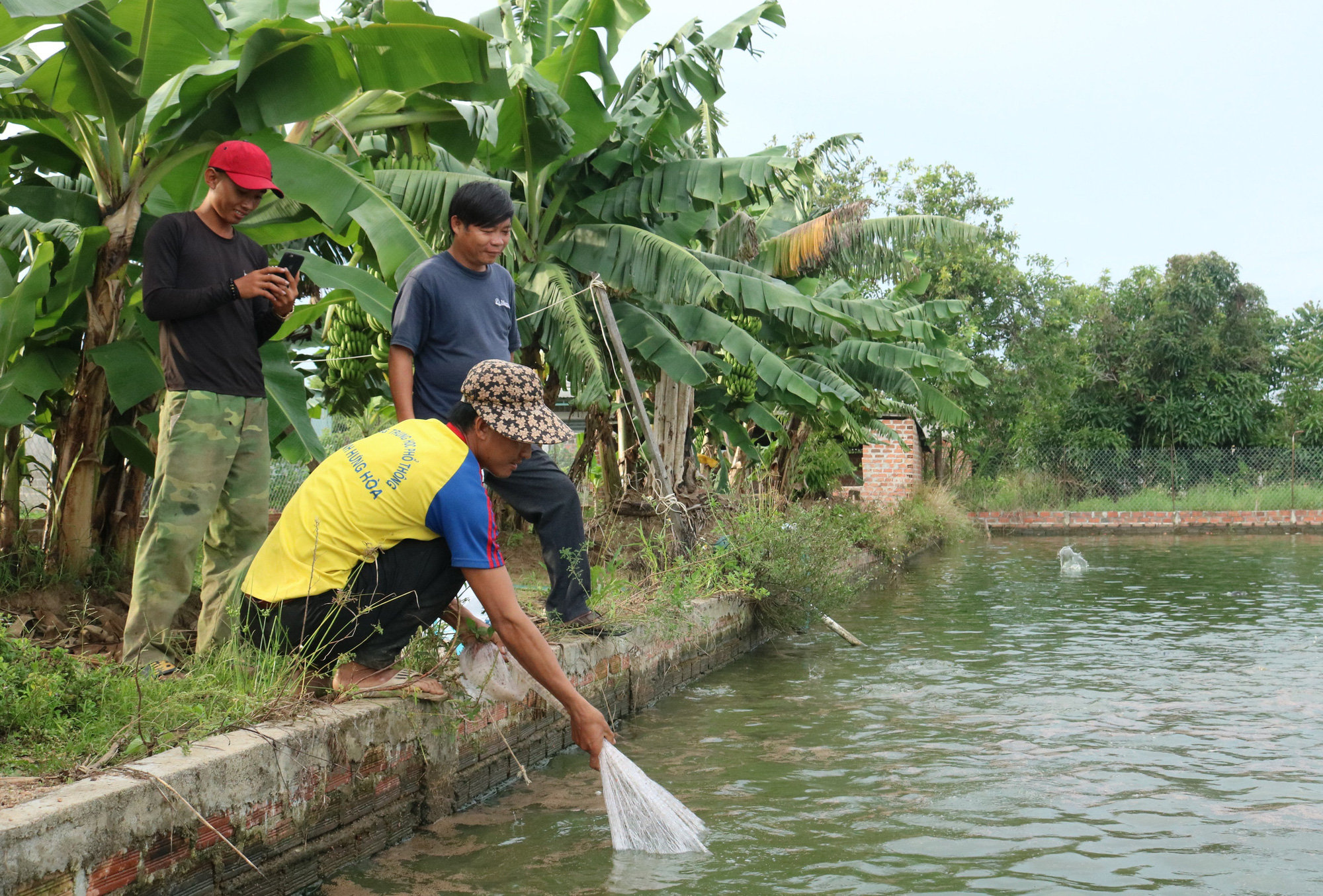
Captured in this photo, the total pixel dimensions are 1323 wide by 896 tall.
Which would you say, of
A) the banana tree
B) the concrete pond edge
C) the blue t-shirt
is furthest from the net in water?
the banana tree

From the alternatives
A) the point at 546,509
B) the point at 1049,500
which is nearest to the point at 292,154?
the point at 546,509

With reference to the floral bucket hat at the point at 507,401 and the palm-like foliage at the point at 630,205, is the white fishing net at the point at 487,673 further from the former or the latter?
the palm-like foliage at the point at 630,205

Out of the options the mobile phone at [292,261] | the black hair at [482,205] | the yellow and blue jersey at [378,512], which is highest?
the black hair at [482,205]

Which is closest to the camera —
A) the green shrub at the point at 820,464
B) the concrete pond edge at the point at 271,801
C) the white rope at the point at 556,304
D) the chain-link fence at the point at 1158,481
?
the concrete pond edge at the point at 271,801

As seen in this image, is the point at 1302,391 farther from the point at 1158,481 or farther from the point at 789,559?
the point at 789,559

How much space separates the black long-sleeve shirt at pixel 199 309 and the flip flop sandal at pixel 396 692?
133 cm

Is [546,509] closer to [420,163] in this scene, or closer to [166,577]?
[166,577]

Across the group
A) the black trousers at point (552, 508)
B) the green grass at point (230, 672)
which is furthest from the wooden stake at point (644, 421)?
the black trousers at point (552, 508)

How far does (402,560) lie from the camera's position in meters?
3.93

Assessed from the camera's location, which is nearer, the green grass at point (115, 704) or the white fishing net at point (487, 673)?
the green grass at point (115, 704)

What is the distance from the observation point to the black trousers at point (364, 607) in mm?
3932

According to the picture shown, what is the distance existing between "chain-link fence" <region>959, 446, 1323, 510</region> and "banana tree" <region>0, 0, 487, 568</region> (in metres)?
22.5

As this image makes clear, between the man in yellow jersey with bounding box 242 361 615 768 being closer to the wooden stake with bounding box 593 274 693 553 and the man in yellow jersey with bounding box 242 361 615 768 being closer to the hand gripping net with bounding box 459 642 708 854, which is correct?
the hand gripping net with bounding box 459 642 708 854

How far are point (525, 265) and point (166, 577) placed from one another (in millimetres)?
5765
